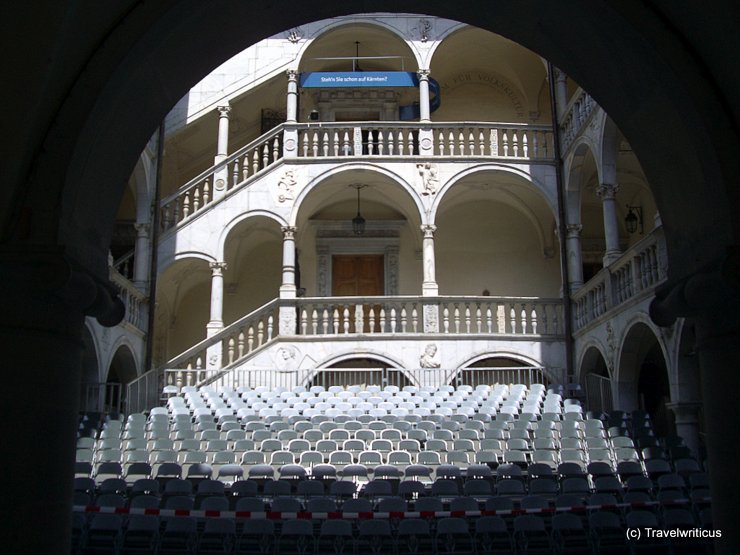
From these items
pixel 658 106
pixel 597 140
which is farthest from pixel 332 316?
pixel 658 106

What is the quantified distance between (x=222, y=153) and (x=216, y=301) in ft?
14.1

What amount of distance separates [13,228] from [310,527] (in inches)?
205

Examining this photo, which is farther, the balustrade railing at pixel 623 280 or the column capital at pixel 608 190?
the column capital at pixel 608 190

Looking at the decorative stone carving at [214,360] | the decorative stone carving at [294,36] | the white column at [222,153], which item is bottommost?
the decorative stone carving at [214,360]

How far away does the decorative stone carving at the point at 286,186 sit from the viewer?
21.2m

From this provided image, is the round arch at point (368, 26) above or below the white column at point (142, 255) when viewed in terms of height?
above

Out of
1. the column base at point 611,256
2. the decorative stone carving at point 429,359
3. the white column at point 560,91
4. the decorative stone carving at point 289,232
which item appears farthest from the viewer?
the white column at point 560,91

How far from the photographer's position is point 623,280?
1662cm

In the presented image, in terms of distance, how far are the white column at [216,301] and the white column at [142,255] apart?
1.71 m

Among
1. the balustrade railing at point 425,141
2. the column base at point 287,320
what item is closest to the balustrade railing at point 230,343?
the column base at point 287,320

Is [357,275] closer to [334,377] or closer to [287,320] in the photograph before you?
[287,320]

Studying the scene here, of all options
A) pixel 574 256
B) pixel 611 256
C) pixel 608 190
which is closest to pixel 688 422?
pixel 611 256

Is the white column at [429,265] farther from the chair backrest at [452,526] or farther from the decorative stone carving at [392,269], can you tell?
the chair backrest at [452,526]

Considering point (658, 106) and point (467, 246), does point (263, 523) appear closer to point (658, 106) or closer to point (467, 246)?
point (658, 106)
